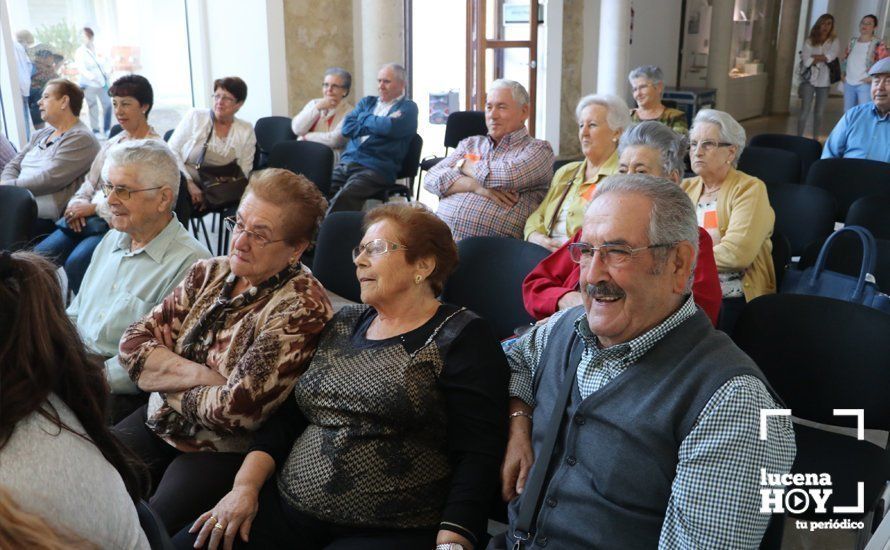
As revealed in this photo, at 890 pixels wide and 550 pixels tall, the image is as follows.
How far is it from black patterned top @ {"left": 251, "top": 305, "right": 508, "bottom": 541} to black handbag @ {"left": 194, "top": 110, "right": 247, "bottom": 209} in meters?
3.89

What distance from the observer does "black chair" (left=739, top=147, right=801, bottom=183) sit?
4.76 meters

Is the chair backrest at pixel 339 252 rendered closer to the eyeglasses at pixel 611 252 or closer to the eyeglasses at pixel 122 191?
the eyeglasses at pixel 122 191

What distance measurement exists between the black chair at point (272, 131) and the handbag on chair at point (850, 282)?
4769 millimetres

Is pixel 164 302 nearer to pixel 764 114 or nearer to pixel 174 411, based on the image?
pixel 174 411

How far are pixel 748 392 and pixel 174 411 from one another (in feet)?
5.00

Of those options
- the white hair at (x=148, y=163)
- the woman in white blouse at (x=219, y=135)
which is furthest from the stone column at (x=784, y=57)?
the white hair at (x=148, y=163)

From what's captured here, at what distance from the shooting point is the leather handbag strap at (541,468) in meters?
1.69

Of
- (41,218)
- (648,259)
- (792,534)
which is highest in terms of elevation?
(648,259)

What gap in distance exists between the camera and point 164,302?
2395 mm

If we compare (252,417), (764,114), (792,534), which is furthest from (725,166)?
(764,114)

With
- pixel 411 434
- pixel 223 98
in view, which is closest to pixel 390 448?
pixel 411 434

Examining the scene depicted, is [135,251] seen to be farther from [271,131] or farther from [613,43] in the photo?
[613,43]

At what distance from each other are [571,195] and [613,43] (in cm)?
684

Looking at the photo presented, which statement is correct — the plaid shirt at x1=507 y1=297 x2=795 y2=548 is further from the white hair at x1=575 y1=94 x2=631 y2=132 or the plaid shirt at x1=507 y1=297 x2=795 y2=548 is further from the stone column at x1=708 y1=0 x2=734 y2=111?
the stone column at x1=708 y1=0 x2=734 y2=111
